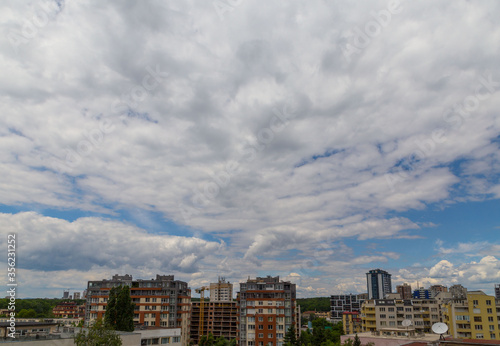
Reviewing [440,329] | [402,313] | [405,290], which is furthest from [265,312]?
[405,290]

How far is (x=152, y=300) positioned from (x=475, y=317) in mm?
83559

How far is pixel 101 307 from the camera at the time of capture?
9500 cm

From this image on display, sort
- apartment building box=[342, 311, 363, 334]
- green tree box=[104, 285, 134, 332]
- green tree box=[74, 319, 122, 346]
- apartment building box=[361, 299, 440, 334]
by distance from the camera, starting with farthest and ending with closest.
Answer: apartment building box=[342, 311, 363, 334]
apartment building box=[361, 299, 440, 334]
green tree box=[104, 285, 134, 332]
green tree box=[74, 319, 122, 346]

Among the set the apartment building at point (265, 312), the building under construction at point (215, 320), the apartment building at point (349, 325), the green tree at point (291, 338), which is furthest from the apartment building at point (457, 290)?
the building under construction at point (215, 320)

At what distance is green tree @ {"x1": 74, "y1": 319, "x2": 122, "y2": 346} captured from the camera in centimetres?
3388

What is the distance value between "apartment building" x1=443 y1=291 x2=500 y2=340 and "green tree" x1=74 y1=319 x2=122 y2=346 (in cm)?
8370

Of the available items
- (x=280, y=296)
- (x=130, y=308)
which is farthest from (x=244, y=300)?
(x=130, y=308)

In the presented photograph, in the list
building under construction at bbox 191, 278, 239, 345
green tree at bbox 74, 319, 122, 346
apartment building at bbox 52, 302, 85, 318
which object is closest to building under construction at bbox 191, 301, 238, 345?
building under construction at bbox 191, 278, 239, 345

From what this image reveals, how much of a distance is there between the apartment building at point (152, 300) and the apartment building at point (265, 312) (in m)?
18.4

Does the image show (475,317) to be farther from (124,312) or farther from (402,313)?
(124,312)

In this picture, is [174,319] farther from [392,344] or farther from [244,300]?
[392,344]

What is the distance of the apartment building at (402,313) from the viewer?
103875mm

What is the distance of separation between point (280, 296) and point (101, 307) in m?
50.3

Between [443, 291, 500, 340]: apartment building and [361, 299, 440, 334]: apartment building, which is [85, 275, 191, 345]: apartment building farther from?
[443, 291, 500, 340]: apartment building
